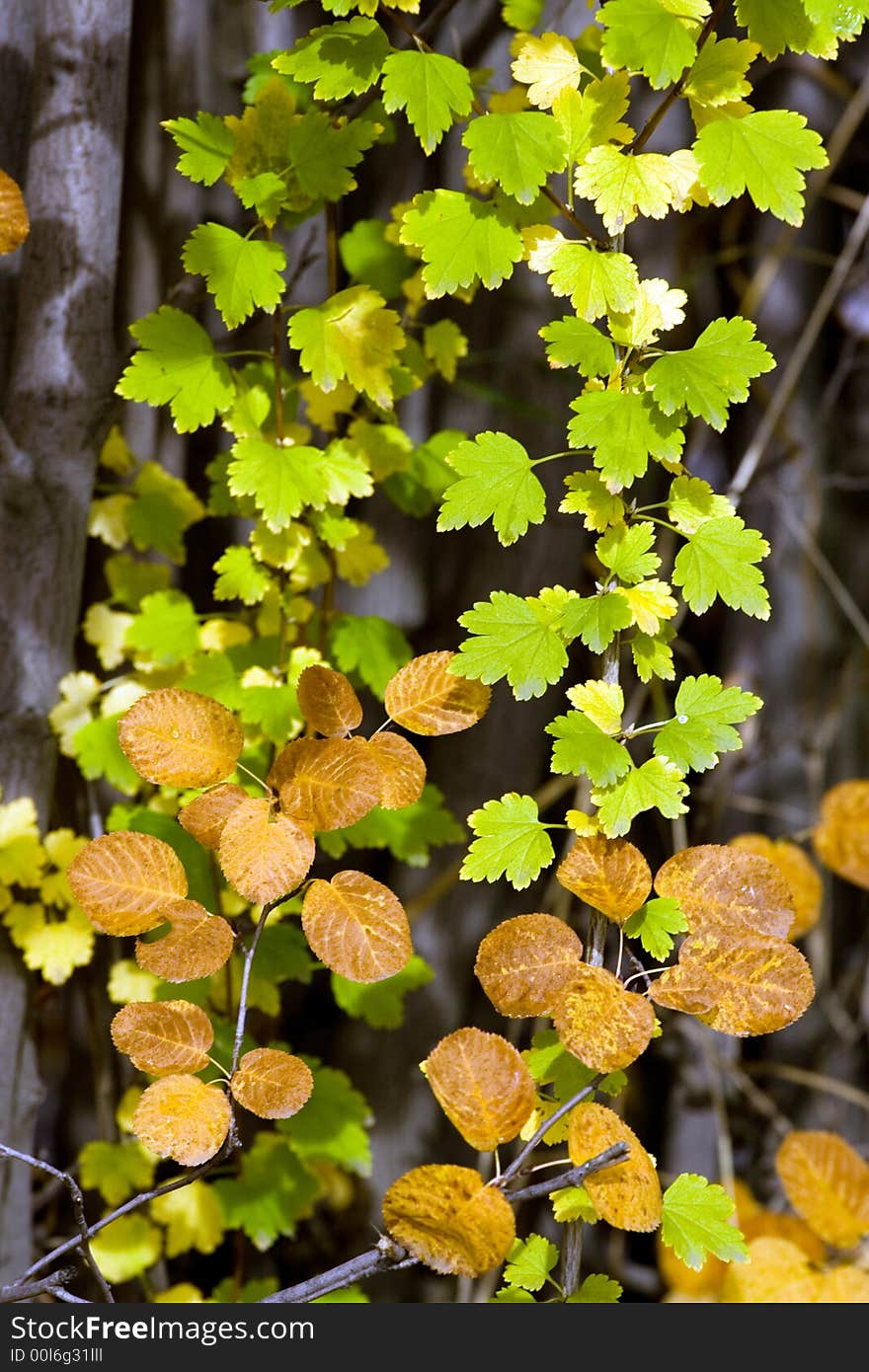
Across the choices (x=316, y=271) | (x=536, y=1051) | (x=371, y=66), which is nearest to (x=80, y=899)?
(x=536, y=1051)

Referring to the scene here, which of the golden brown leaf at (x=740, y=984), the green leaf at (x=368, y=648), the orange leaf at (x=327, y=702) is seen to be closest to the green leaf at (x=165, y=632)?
the green leaf at (x=368, y=648)

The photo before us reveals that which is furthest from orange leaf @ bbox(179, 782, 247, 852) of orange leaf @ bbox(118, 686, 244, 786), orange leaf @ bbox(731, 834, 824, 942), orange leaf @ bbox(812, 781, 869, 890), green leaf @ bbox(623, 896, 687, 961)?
orange leaf @ bbox(812, 781, 869, 890)

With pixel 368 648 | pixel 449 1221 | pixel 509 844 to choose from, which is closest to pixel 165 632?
pixel 368 648

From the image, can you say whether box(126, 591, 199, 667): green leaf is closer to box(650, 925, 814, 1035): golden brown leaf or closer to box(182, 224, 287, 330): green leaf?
box(182, 224, 287, 330): green leaf

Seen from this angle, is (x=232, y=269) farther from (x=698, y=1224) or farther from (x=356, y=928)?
(x=698, y=1224)

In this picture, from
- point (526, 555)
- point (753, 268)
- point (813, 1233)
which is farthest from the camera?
point (753, 268)

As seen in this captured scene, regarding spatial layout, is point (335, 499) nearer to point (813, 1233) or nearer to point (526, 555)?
point (526, 555)
